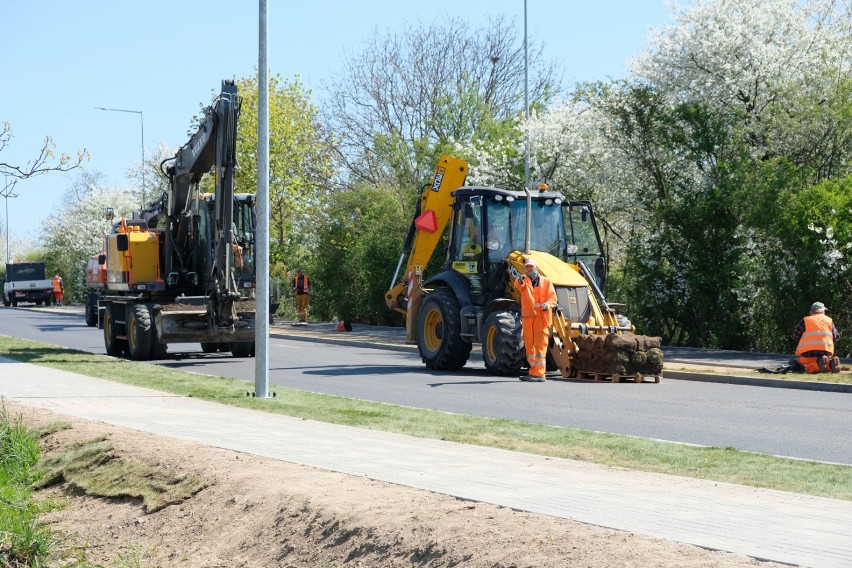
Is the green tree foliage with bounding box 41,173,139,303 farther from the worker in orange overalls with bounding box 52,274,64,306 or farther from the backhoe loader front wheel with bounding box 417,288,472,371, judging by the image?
the backhoe loader front wheel with bounding box 417,288,472,371

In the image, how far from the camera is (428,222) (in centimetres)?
2428

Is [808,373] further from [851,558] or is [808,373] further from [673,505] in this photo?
[851,558]

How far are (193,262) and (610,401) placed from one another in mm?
11581

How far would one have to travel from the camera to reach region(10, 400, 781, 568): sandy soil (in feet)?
20.9

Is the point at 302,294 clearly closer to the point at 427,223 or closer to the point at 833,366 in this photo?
the point at 427,223

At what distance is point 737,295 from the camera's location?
26.5m

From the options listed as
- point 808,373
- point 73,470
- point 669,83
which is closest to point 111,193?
point 669,83

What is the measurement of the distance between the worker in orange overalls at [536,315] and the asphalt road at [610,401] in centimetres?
39

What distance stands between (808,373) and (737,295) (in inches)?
263

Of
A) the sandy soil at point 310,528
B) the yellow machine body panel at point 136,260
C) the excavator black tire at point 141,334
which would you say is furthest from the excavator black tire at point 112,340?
the sandy soil at point 310,528

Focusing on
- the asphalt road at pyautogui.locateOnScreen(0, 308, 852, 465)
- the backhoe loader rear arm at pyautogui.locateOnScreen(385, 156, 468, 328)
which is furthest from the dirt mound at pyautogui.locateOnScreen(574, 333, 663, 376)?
the backhoe loader rear arm at pyautogui.locateOnScreen(385, 156, 468, 328)

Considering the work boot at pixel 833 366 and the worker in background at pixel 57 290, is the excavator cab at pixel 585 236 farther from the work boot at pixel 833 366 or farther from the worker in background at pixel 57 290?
the worker in background at pixel 57 290

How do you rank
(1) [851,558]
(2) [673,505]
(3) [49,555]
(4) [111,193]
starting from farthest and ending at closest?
(4) [111,193] → (3) [49,555] → (2) [673,505] → (1) [851,558]

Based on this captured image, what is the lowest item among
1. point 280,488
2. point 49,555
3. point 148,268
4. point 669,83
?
point 49,555
